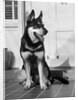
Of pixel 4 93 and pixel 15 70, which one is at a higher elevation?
pixel 15 70

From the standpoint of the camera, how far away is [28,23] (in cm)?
331

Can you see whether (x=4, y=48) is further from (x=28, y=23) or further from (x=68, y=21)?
(x=68, y=21)

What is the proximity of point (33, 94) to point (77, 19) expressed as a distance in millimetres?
1220

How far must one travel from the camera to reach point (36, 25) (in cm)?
327

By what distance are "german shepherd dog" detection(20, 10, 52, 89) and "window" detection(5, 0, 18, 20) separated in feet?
0.67

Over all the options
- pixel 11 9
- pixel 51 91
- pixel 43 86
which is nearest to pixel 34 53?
pixel 43 86

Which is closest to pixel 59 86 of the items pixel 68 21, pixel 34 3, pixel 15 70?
pixel 15 70

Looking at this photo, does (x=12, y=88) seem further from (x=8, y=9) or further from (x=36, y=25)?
(x=8, y=9)

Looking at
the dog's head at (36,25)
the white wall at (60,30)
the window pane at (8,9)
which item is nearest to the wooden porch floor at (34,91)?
the white wall at (60,30)

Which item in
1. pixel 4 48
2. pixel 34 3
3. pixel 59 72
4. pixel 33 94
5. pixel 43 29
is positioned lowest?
pixel 33 94

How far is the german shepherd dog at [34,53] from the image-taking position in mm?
3303

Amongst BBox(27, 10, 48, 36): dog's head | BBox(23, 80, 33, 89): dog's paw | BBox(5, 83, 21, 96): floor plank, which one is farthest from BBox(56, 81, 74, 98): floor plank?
BBox(27, 10, 48, 36): dog's head

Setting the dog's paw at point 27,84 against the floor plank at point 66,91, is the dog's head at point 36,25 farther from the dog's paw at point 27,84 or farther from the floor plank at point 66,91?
the floor plank at point 66,91

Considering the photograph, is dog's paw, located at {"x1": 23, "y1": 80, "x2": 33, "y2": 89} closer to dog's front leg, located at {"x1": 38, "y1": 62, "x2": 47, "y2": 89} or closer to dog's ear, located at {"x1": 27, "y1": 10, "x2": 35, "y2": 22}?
dog's front leg, located at {"x1": 38, "y1": 62, "x2": 47, "y2": 89}
